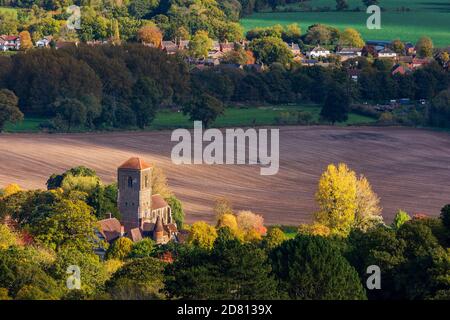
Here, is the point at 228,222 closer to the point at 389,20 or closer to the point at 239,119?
the point at 239,119

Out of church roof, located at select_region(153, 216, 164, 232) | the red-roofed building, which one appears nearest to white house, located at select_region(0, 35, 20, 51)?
the red-roofed building

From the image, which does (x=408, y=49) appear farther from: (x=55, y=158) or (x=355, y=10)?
(x=55, y=158)

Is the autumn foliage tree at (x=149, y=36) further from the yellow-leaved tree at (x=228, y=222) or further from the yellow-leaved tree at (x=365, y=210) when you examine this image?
the yellow-leaved tree at (x=365, y=210)

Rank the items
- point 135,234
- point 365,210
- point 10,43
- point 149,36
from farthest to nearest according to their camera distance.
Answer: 1. point 149,36
2. point 10,43
3. point 365,210
4. point 135,234

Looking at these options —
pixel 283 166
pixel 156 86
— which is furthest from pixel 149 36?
pixel 283 166
